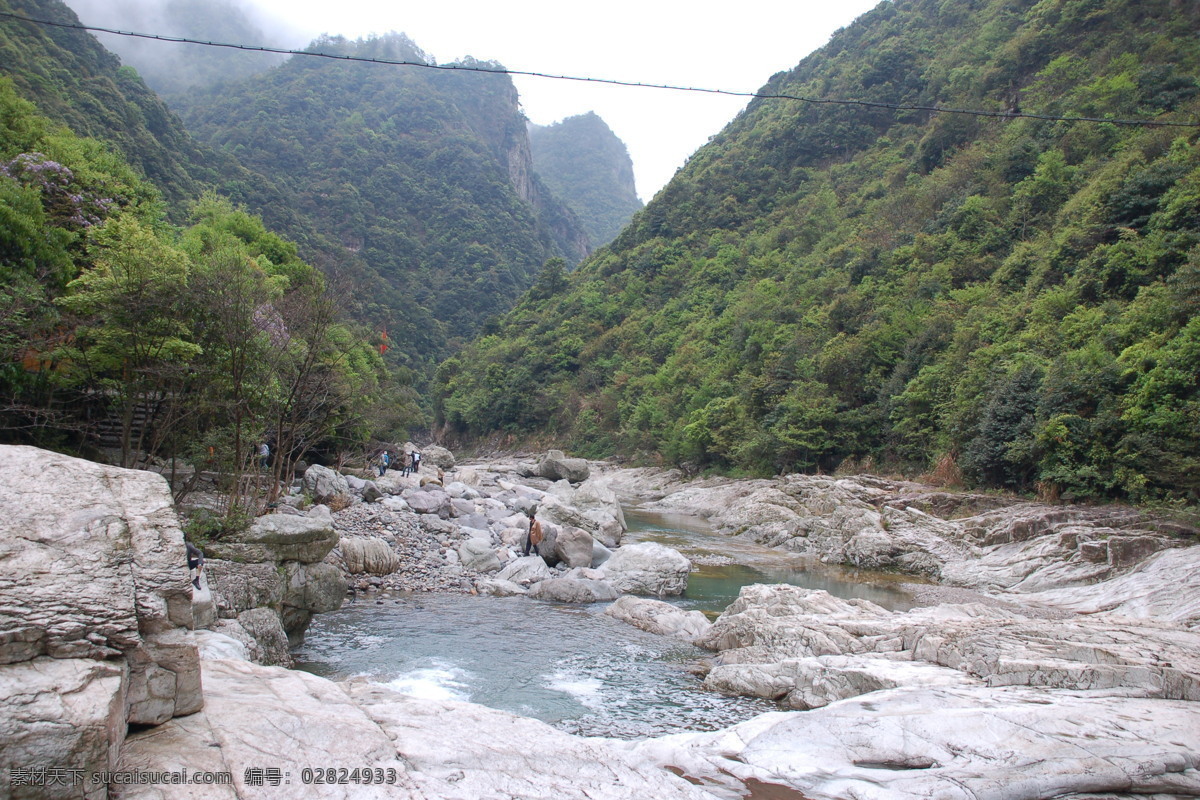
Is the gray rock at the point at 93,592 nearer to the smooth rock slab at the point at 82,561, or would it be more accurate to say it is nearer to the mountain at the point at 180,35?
the smooth rock slab at the point at 82,561

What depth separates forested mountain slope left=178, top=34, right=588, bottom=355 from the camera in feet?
301

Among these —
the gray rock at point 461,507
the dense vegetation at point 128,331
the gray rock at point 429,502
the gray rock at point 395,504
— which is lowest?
the gray rock at point 461,507

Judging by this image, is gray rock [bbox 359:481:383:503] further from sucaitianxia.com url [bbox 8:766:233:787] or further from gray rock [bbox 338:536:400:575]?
sucaitianxia.com url [bbox 8:766:233:787]

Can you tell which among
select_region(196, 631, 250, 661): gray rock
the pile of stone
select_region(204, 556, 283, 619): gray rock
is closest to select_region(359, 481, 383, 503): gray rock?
the pile of stone

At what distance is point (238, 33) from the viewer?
158500 mm

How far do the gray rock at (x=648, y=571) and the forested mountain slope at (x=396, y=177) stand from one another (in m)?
58.9

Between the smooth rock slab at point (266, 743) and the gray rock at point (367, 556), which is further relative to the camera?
the gray rock at point (367, 556)

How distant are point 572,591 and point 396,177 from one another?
107m

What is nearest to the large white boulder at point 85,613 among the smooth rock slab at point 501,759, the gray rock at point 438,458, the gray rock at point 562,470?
the smooth rock slab at point 501,759

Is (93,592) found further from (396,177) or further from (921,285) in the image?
(396,177)

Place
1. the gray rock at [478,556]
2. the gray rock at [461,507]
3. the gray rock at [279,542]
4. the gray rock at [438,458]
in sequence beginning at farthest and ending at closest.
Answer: the gray rock at [438,458], the gray rock at [461,507], the gray rock at [478,556], the gray rock at [279,542]

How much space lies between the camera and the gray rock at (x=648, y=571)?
14641mm

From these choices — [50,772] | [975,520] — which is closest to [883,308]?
[975,520]

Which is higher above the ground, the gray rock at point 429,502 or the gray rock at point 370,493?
the gray rock at point 370,493
